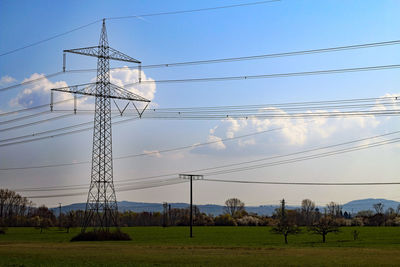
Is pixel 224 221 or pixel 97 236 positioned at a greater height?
pixel 97 236

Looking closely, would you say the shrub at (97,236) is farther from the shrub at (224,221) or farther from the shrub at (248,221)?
the shrub at (248,221)

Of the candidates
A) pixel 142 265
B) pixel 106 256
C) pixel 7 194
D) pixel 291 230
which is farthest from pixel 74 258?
pixel 7 194

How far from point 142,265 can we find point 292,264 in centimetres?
1210

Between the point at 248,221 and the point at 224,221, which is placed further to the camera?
the point at 248,221

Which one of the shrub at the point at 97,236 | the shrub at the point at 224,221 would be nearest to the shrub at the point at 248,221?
the shrub at the point at 224,221

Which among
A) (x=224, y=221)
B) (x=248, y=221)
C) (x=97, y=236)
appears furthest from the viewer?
(x=248, y=221)

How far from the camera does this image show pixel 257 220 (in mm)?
183625

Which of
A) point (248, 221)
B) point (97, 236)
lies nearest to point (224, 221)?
point (248, 221)

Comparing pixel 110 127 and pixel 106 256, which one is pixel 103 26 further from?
pixel 106 256

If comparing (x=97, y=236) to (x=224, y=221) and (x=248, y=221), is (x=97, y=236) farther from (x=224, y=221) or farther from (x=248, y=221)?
(x=248, y=221)

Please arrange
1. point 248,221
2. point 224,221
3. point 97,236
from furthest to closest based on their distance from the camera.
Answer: point 248,221
point 224,221
point 97,236

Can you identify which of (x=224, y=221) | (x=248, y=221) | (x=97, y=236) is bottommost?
(x=248, y=221)

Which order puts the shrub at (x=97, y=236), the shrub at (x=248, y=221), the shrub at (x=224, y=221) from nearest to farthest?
the shrub at (x=97, y=236)
the shrub at (x=224, y=221)
the shrub at (x=248, y=221)

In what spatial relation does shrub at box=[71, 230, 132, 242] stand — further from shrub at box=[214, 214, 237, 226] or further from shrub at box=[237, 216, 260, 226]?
shrub at box=[237, 216, 260, 226]
